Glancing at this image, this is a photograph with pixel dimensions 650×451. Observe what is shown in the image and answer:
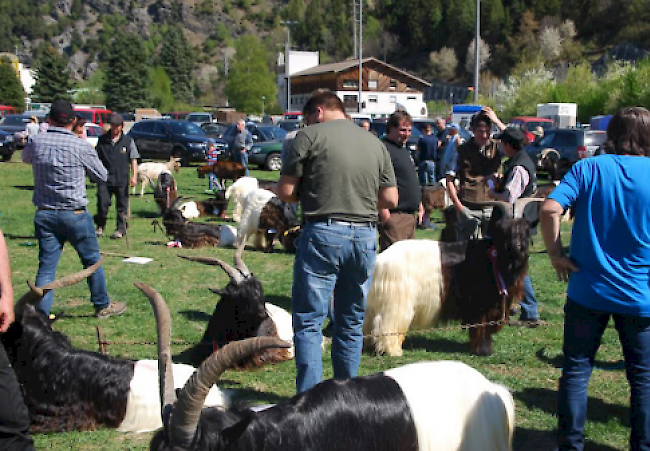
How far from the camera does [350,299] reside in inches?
163

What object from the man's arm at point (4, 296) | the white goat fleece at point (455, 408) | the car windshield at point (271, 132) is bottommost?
the white goat fleece at point (455, 408)

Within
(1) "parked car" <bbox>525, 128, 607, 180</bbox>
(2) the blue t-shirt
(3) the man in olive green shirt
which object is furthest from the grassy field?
(1) "parked car" <bbox>525, 128, 607, 180</bbox>

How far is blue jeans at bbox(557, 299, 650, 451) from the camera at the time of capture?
133 inches

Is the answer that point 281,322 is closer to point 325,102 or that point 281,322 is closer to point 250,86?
point 325,102

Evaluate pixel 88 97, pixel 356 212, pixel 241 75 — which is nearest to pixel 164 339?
pixel 356 212

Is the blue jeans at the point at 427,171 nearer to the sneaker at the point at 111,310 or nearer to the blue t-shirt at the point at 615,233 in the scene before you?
the sneaker at the point at 111,310

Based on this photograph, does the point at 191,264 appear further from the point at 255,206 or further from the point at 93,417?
the point at 93,417

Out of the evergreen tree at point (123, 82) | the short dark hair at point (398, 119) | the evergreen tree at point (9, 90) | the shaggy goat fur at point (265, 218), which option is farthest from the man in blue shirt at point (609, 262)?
the evergreen tree at point (123, 82)

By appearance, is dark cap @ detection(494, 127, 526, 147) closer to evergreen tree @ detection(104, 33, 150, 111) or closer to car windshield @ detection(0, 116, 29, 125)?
car windshield @ detection(0, 116, 29, 125)

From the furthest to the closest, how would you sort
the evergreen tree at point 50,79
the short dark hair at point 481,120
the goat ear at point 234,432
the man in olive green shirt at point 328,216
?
the evergreen tree at point 50,79 < the short dark hair at point 481,120 < the man in olive green shirt at point 328,216 < the goat ear at point 234,432

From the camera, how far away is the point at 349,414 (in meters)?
2.97

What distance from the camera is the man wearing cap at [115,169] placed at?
1138 cm

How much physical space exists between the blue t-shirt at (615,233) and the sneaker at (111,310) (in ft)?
16.1

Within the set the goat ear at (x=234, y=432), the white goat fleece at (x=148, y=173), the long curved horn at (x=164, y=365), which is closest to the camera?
the goat ear at (x=234, y=432)
